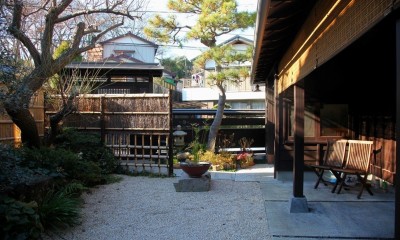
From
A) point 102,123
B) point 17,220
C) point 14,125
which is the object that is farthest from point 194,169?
point 14,125

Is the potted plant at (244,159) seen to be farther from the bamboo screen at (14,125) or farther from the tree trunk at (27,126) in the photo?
the tree trunk at (27,126)

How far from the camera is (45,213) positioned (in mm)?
4395

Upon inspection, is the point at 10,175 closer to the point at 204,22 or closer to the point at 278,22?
the point at 278,22

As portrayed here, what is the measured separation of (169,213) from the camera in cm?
547

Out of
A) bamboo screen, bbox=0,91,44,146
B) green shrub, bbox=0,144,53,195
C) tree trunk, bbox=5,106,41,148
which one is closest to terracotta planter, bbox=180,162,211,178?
tree trunk, bbox=5,106,41,148

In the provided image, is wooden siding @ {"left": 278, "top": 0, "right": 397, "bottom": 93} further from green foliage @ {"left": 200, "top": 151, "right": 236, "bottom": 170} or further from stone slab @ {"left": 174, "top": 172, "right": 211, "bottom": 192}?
green foliage @ {"left": 200, "top": 151, "right": 236, "bottom": 170}

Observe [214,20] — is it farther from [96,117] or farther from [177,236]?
[177,236]

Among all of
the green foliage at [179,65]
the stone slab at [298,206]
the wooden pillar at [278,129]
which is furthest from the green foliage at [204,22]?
the green foliage at [179,65]

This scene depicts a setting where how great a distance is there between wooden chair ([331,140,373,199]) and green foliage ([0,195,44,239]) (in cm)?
470

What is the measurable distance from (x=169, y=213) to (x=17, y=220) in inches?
89.5

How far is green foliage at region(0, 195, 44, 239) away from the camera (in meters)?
3.66

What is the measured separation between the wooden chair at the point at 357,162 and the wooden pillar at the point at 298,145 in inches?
49.5

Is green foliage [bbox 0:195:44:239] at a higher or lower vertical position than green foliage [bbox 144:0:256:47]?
lower

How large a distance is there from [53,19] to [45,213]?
4.00m
